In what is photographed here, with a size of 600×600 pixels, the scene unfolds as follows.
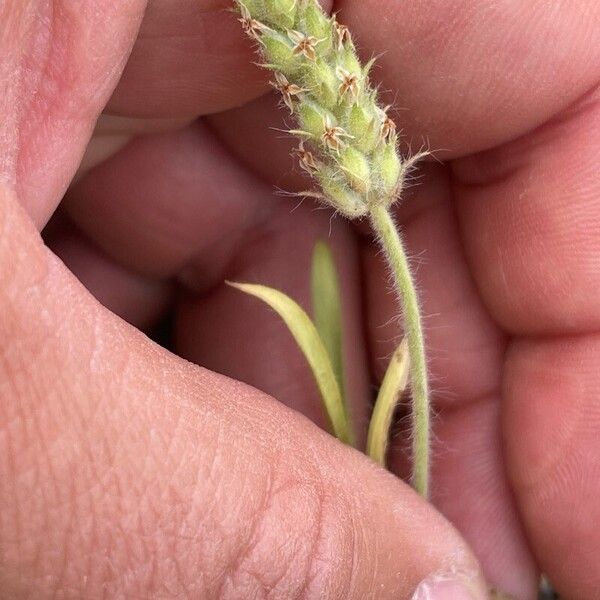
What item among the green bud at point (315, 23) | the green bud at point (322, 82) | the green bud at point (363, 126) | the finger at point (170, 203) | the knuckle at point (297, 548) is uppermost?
the green bud at point (315, 23)

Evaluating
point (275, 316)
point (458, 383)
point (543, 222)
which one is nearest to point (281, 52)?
point (543, 222)

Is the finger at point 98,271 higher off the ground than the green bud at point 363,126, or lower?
lower

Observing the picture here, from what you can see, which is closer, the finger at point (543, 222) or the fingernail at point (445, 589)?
the fingernail at point (445, 589)

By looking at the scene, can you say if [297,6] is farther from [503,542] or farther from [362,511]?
[503,542]

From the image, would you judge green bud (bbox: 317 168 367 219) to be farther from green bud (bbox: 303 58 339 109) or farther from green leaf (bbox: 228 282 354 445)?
green leaf (bbox: 228 282 354 445)

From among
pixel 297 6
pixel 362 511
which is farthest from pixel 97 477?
pixel 297 6

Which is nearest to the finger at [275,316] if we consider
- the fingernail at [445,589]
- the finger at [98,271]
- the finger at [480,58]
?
the finger at [98,271]

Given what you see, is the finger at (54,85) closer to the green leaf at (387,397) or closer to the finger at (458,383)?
the green leaf at (387,397)
